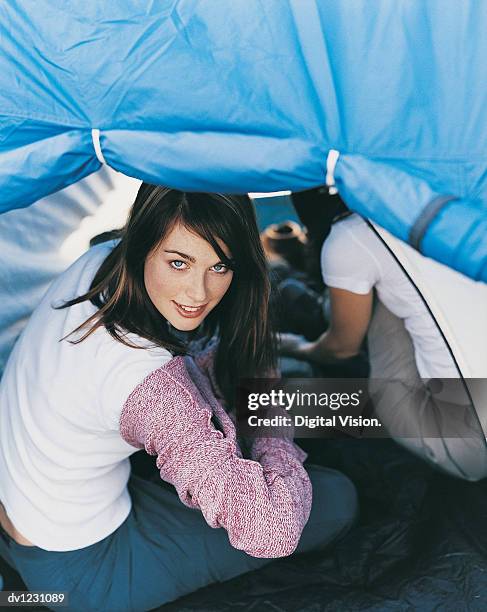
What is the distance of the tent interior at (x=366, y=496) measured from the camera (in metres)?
1.26

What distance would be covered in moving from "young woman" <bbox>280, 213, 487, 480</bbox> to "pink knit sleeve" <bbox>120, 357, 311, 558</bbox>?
43 cm

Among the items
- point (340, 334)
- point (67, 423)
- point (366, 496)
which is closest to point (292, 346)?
point (340, 334)

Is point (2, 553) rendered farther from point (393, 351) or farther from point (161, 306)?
point (393, 351)

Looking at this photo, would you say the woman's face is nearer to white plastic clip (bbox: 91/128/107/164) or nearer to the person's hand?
white plastic clip (bbox: 91/128/107/164)

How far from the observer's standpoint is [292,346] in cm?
185

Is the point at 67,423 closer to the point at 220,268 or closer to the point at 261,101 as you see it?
the point at 220,268

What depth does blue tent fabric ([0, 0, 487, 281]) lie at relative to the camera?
937 mm

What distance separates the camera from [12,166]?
3.21ft

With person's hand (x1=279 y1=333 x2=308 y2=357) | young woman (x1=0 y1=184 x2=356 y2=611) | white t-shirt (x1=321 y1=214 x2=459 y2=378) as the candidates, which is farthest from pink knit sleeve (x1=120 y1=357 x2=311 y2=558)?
person's hand (x1=279 y1=333 x2=308 y2=357)

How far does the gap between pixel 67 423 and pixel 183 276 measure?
0.28 m

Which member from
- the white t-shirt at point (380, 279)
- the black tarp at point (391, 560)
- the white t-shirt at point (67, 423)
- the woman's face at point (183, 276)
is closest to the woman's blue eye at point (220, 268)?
the woman's face at point (183, 276)

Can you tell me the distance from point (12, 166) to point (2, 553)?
0.72 meters

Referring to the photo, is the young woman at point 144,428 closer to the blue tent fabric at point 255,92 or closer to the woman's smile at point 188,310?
the woman's smile at point 188,310

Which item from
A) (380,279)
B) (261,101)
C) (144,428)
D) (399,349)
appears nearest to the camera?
(261,101)
